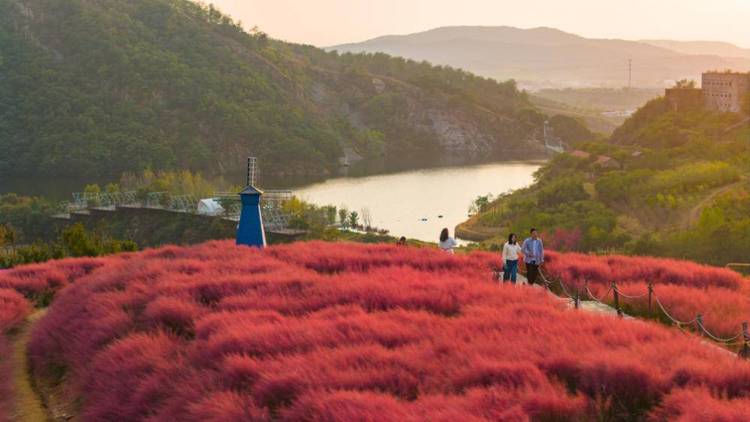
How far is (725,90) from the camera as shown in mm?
128625

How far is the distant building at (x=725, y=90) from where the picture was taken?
12638 cm

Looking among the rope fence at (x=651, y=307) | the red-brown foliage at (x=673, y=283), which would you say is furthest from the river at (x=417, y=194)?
the rope fence at (x=651, y=307)

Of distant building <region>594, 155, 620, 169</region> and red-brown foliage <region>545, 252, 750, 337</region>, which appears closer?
red-brown foliage <region>545, 252, 750, 337</region>

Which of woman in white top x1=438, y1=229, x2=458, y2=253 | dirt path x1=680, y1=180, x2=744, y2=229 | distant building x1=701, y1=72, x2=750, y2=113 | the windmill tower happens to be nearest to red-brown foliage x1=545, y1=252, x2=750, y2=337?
woman in white top x1=438, y1=229, x2=458, y2=253

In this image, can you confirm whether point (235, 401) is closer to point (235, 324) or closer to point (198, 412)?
point (198, 412)

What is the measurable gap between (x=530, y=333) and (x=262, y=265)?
34.0 ft

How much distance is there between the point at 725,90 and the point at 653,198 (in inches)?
2070

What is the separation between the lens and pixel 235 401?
11.7 m

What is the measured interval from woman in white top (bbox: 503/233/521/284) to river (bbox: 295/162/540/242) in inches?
2991

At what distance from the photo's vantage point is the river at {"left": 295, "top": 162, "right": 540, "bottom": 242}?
112812 millimetres

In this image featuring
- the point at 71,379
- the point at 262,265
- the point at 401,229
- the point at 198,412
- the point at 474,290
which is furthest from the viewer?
the point at 401,229

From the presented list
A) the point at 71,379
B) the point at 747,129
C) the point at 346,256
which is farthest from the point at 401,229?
the point at 71,379

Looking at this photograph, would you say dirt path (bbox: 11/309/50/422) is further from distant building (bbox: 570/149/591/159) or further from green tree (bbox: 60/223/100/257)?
distant building (bbox: 570/149/591/159)

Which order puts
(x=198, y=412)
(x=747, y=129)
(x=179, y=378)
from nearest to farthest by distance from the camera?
(x=198, y=412)
(x=179, y=378)
(x=747, y=129)
